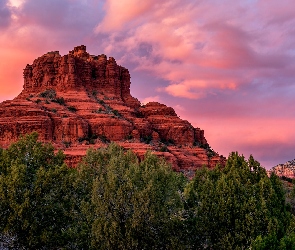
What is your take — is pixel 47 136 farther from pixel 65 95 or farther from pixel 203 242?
pixel 203 242

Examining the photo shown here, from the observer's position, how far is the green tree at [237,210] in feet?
92.2

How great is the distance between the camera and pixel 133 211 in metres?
28.8

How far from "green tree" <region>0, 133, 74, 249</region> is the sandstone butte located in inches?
1938

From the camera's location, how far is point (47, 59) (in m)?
120

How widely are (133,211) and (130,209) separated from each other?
26 cm

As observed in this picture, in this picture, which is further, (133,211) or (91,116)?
(91,116)

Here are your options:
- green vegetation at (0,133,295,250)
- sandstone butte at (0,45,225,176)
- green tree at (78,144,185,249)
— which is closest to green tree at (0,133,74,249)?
green vegetation at (0,133,295,250)

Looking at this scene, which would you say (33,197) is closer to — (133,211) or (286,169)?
(133,211)

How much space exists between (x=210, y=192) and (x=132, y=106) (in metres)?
89.7

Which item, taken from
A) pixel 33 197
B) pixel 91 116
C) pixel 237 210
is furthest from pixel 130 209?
pixel 91 116

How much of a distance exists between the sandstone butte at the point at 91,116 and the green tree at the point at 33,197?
49.2 metres

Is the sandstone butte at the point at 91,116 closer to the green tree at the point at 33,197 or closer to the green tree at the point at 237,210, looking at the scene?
the green tree at the point at 33,197

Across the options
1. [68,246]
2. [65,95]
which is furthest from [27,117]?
[68,246]

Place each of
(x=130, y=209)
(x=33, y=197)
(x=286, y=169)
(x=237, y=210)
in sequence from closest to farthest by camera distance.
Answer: (x=130, y=209) < (x=237, y=210) < (x=33, y=197) < (x=286, y=169)
